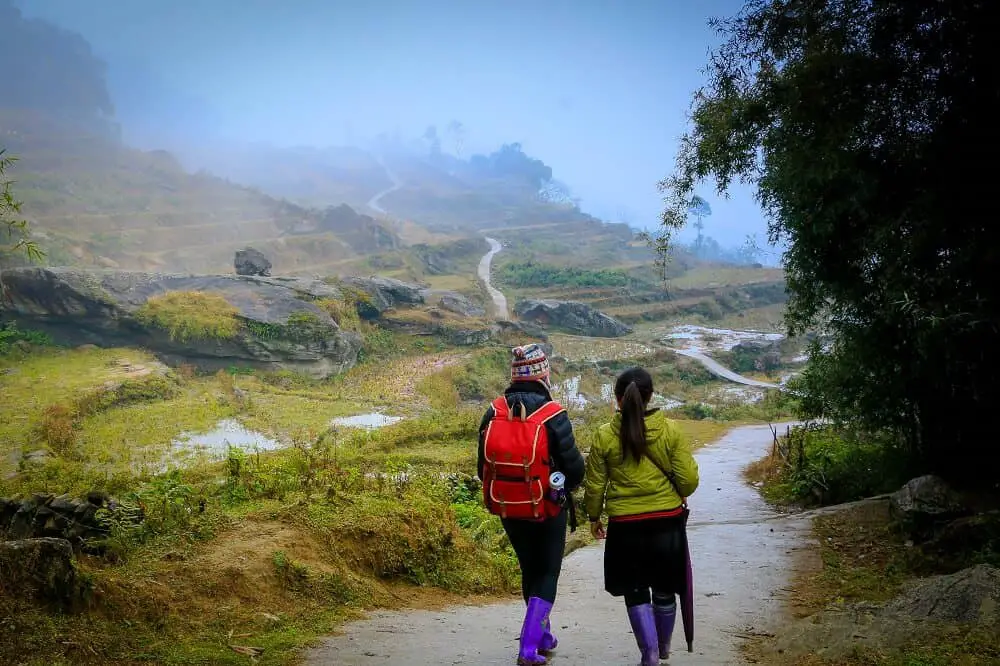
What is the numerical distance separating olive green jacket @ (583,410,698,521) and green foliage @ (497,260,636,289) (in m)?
49.5

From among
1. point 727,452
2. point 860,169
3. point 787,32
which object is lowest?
point 727,452

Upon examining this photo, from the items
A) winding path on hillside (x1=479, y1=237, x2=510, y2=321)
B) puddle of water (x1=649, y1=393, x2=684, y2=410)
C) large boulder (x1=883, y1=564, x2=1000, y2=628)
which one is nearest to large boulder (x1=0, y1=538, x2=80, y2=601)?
large boulder (x1=883, y1=564, x2=1000, y2=628)

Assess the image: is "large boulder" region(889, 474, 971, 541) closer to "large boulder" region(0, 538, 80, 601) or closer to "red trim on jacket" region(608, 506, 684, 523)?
"red trim on jacket" region(608, 506, 684, 523)

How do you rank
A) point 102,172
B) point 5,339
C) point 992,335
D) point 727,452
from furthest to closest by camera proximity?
point 102,172
point 5,339
point 727,452
point 992,335

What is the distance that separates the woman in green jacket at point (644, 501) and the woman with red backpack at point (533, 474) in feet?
0.67

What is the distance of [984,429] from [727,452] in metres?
9.37

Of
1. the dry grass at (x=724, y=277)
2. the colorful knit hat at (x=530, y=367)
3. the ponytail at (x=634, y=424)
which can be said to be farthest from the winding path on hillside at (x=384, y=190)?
the ponytail at (x=634, y=424)

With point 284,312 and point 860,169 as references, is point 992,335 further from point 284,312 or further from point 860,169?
point 284,312

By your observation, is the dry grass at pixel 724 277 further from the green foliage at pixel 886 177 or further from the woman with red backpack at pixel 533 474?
the woman with red backpack at pixel 533 474

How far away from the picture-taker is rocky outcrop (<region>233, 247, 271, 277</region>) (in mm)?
31484

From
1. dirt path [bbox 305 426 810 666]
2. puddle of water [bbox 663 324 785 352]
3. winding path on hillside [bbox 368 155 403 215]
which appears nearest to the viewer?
dirt path [bbox 305 426 810 666]

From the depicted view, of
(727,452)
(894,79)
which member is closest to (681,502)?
(894,79)

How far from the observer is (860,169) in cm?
648

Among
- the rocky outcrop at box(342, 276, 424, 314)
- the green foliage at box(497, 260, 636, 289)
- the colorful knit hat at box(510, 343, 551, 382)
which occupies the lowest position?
the colorful knit hat at box(510, 343, 551, 382)
